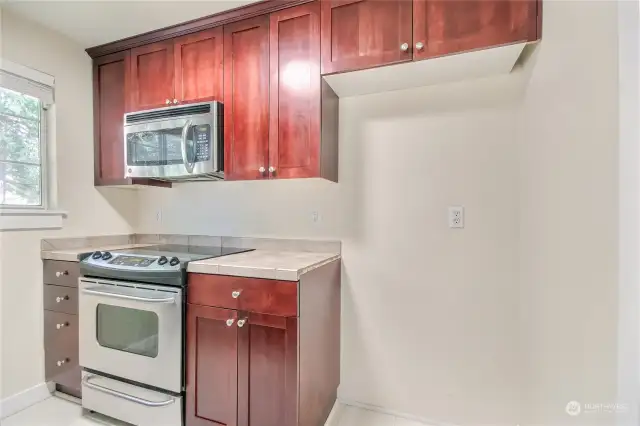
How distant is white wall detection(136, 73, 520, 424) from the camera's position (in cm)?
164

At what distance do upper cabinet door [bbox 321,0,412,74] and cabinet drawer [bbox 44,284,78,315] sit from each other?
2046 mm

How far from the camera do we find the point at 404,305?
181 centimetres

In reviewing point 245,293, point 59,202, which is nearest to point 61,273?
point 59,202

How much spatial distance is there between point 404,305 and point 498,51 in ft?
4.49

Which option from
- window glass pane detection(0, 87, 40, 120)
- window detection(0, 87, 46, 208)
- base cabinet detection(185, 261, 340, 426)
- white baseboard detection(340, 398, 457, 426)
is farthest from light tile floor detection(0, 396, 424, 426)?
window glass pane detection(0, 87, 40, 120)

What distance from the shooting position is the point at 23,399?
1.85 m

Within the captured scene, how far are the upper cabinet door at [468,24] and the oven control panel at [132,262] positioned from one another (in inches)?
62.9

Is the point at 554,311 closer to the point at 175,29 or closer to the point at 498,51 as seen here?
the point at 498,51

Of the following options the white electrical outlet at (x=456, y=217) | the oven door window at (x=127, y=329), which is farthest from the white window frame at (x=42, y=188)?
the white electrical outlet at (x=456, y=217)

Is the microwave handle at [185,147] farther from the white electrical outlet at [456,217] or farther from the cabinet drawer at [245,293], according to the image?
the white electrical outlet at [456,217]

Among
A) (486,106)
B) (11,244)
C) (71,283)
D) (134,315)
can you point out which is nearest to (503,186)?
(486,106)

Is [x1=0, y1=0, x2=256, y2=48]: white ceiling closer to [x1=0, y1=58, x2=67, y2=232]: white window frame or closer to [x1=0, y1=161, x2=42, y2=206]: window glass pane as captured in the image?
[x1=0, y1=58, x2=67, y2=232]: white window frame

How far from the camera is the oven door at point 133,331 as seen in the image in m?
1.58

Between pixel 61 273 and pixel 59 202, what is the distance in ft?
1.59
